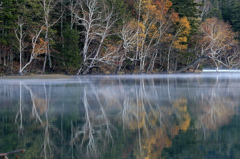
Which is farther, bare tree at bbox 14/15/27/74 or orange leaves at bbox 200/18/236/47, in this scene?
orange leaves at bbox 200/18/236/47

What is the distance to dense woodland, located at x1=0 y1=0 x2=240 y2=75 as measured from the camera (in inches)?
1487

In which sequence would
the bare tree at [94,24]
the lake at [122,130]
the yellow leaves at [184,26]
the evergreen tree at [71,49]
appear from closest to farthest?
the lake at [122,130] → the bare tree at [94,24] → the evergreen tree at [71,49] → the yellow leaves at [184,26]

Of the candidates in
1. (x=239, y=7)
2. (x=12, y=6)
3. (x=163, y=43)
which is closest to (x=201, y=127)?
(x=12, y=6)

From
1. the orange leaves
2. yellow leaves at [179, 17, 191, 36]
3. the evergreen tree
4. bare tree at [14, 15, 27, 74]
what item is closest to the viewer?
bare tree at [14, 15, 27, 74]

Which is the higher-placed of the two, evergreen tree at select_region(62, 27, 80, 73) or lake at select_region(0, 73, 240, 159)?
evergreen tree at select_region(62, 27, 80, 73)

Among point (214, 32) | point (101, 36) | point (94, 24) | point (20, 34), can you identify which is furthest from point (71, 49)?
point (214, 32)

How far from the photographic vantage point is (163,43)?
52156 millimetres

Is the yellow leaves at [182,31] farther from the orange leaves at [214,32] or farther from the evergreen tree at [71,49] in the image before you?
the evergreen tree at [71,49]

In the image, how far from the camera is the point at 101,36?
4406cm

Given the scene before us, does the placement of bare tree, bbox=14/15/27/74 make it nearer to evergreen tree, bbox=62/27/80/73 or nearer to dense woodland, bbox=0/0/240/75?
dense woodland, bbox=0/0/240/75

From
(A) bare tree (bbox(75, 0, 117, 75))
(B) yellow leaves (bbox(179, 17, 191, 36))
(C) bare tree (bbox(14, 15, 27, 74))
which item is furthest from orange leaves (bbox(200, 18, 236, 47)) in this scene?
(C) bare tree (bbox(14, 15, 27, 74))

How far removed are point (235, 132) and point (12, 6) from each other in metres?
33.3

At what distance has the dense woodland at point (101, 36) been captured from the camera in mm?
37781

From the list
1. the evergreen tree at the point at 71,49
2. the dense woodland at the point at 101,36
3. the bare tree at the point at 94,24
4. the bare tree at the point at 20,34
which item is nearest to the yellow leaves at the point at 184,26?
the dense woodland at the point at 101,36
